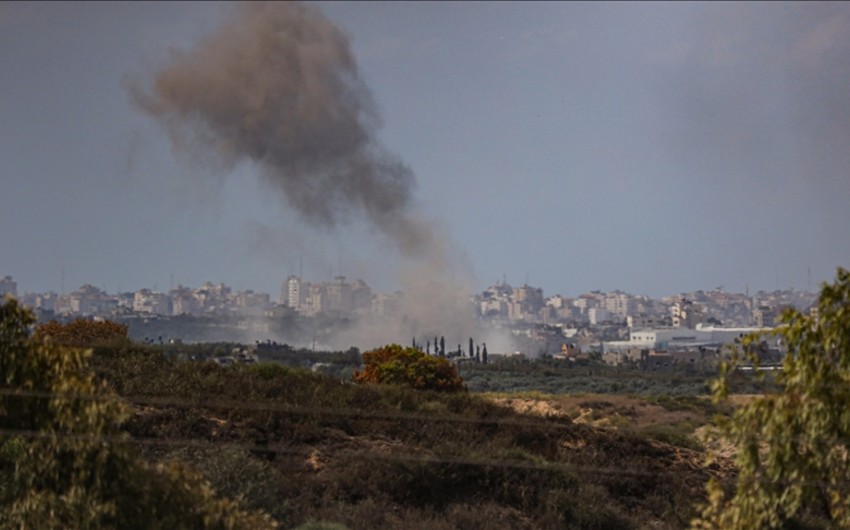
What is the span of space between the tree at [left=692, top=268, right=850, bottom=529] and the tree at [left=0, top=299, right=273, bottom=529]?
3.34 meters

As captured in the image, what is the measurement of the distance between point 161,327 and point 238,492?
11491 centimetres

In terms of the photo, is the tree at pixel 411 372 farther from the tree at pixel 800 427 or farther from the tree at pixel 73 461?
the tree at pixel 800 427

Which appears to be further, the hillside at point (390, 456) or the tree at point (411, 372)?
the tree at point (411, 372)

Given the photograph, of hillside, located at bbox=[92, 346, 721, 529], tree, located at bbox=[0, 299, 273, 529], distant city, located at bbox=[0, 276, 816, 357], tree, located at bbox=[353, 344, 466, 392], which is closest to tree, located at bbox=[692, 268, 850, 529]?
tree, located at bbox=[0, 299, 273, 529]

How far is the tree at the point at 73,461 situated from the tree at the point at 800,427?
3336 millimetres

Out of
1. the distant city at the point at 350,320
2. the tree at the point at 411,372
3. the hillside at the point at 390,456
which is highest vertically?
the distant city at the point at 350,320

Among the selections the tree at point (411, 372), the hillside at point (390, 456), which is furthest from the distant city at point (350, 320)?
the hillside at point (390, 456)

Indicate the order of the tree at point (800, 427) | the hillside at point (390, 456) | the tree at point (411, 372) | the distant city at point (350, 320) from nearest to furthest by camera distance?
1. the tree at point (800, 427)
2. the hillside at point (390, 456)
3. the tree at point (411, 372)
4. the distant city at point (350, 320)

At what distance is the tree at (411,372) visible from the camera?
3344 centimetres

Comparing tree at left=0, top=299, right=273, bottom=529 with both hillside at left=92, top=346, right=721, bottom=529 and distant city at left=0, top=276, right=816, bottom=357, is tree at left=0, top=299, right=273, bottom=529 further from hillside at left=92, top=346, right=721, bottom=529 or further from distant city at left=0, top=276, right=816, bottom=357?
distant city at left=0, top=276, right=816, bottom=357

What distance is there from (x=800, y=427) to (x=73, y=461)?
181 inches

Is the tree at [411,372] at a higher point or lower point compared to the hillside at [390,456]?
higher

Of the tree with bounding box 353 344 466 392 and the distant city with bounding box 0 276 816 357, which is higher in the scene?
the distant city with bounding box 0 276 816 357

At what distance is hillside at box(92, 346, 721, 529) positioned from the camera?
13570 mm
